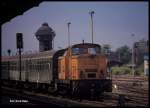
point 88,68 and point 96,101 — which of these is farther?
point 88,68

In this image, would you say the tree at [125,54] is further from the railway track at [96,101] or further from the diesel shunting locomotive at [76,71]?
the railway track at [96,101]

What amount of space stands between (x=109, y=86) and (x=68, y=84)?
2.42m

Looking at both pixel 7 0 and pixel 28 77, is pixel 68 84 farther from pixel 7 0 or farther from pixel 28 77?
pixel 7 0

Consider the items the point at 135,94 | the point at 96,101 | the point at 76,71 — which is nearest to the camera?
the point at 96,101

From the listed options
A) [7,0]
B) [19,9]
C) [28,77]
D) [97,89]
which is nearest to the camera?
[7,0]

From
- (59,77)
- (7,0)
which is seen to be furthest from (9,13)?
(59,77)

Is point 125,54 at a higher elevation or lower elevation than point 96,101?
higher

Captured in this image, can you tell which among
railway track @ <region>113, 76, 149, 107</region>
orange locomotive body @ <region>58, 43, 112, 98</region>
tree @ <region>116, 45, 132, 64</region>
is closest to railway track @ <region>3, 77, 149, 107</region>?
railway track @ <region>113, 76, 149, 107</region>

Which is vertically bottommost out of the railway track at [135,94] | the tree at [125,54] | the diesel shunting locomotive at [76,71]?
the railway track at [135,94]

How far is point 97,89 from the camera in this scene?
73.7 feet

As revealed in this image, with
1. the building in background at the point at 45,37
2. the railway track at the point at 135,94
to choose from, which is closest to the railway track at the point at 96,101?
the railway track at the point at 135,94

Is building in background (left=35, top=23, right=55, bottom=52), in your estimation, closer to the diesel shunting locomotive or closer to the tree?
the diesel shunting locomotive

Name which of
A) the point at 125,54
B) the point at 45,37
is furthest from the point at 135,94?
the point at 125,54

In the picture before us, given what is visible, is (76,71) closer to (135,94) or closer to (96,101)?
(96,101)
